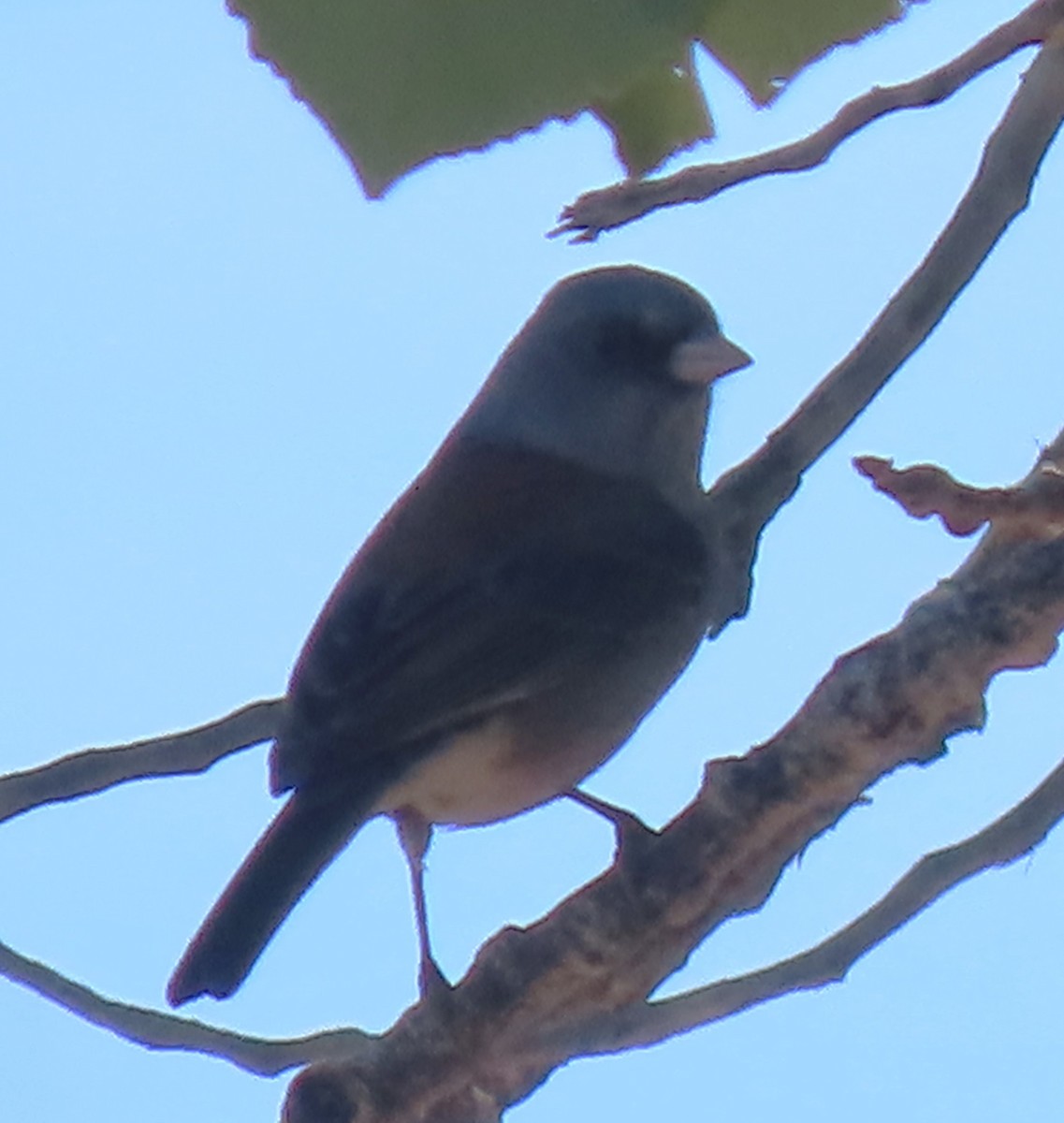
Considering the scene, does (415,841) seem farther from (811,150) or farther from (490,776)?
(811,150)

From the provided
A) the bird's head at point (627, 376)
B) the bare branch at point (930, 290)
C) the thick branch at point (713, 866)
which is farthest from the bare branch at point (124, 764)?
the bird's head at point (627, 376)

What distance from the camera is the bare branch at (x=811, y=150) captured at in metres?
1.10

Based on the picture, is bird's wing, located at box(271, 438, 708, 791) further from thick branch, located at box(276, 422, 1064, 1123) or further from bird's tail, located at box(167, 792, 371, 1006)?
thick branch, located at box(276, 422, 1064, 1123)

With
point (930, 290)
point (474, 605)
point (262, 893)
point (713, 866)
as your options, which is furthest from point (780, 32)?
point (474, 605)

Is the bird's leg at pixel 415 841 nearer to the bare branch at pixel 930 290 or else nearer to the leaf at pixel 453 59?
the bare branch at pixel 930 290

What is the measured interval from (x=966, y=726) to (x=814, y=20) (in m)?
0.55

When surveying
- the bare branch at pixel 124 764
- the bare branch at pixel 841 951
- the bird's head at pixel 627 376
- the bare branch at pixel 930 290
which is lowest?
the bare branch at pixel 841 951

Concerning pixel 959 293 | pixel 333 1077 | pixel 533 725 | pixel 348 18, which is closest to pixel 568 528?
pixel 533 725

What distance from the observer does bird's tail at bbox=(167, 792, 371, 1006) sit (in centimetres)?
144

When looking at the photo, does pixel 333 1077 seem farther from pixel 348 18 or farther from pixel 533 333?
pixel 533 333

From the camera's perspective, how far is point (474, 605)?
5.59 feet

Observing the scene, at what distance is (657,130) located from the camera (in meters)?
0.56

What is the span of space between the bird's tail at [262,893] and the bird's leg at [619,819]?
0.26m

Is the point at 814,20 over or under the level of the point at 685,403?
under
